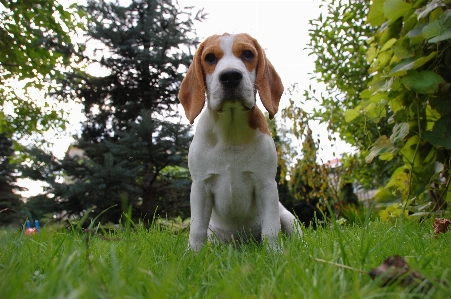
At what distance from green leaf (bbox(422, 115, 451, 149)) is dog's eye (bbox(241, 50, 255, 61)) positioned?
1251 millimetres

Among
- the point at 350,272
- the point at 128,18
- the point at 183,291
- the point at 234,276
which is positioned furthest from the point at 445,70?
the point at 128,18

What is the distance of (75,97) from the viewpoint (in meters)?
8.64

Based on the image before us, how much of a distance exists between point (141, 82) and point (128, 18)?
1.47 metres

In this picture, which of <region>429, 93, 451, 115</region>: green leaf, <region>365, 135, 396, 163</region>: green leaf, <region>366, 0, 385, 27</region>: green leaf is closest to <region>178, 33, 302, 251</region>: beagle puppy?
<region>365, 135, 396, 163</region>: green leaf

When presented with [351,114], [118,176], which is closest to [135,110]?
[118,176]

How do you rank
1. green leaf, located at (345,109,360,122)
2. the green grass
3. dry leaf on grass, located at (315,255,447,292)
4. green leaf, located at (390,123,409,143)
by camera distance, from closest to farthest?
1. the green grass
2. dry leaf on grass, located at (315,255,447,292)
3. green leaf, located at (390,123,409,143)
4. green leaf, located at (345,109,360,122)

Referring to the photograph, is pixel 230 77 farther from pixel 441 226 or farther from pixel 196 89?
pixel 441 226

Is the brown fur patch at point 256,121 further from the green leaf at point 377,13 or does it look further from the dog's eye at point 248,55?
the green leaf at point 377,13

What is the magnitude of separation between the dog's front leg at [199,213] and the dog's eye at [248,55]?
33.8 inches

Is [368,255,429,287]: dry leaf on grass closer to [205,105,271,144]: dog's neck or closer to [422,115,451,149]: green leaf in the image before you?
[205,105,271,144]: dog's neck

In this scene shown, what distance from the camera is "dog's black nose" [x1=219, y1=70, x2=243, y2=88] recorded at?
2332 mm

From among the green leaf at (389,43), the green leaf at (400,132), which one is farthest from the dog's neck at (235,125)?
the green leaf at (389,43)

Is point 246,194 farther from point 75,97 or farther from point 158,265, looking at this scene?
point 75,97

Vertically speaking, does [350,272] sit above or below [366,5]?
below
